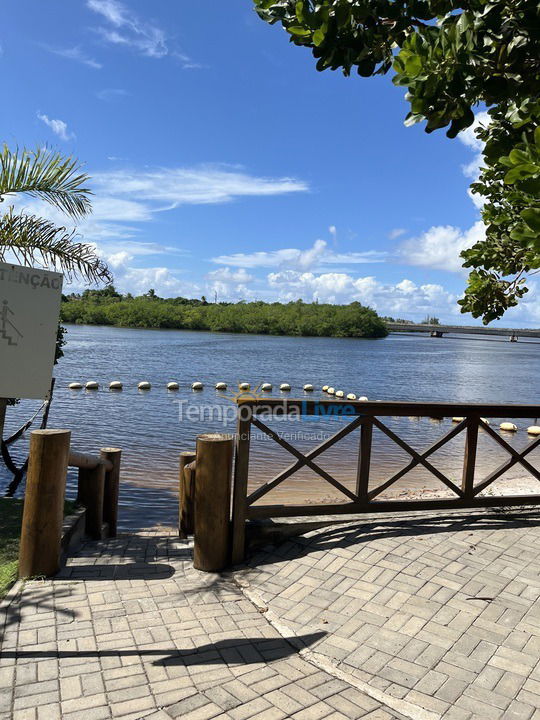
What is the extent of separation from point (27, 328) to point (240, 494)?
233 centimetres

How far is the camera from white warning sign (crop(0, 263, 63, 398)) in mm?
4602

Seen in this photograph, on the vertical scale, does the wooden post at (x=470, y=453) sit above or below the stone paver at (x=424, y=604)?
above

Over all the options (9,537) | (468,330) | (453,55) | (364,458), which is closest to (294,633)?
(364,458)

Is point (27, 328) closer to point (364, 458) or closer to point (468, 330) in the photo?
point (364, 458)

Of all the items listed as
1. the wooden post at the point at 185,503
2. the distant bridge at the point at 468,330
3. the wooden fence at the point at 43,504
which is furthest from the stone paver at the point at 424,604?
the distant bridge at the point at 468,330

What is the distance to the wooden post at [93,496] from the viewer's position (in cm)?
588

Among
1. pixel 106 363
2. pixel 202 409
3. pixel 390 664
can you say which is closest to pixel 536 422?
pixel 202 409

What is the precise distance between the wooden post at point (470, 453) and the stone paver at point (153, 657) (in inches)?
102

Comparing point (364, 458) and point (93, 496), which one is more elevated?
point (364, 458)

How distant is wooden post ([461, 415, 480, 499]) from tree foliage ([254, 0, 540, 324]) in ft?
8.80

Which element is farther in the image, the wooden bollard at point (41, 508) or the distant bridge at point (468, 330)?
the distant bridge at point (468, 330)

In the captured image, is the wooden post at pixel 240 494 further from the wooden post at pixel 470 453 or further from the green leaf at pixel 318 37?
the green leaf at pixel 318 37

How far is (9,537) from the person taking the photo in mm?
5289

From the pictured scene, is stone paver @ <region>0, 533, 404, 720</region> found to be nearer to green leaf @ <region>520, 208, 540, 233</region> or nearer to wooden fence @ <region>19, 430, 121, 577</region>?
wooden fence @ <region>19, 430, 121, 577</region>
